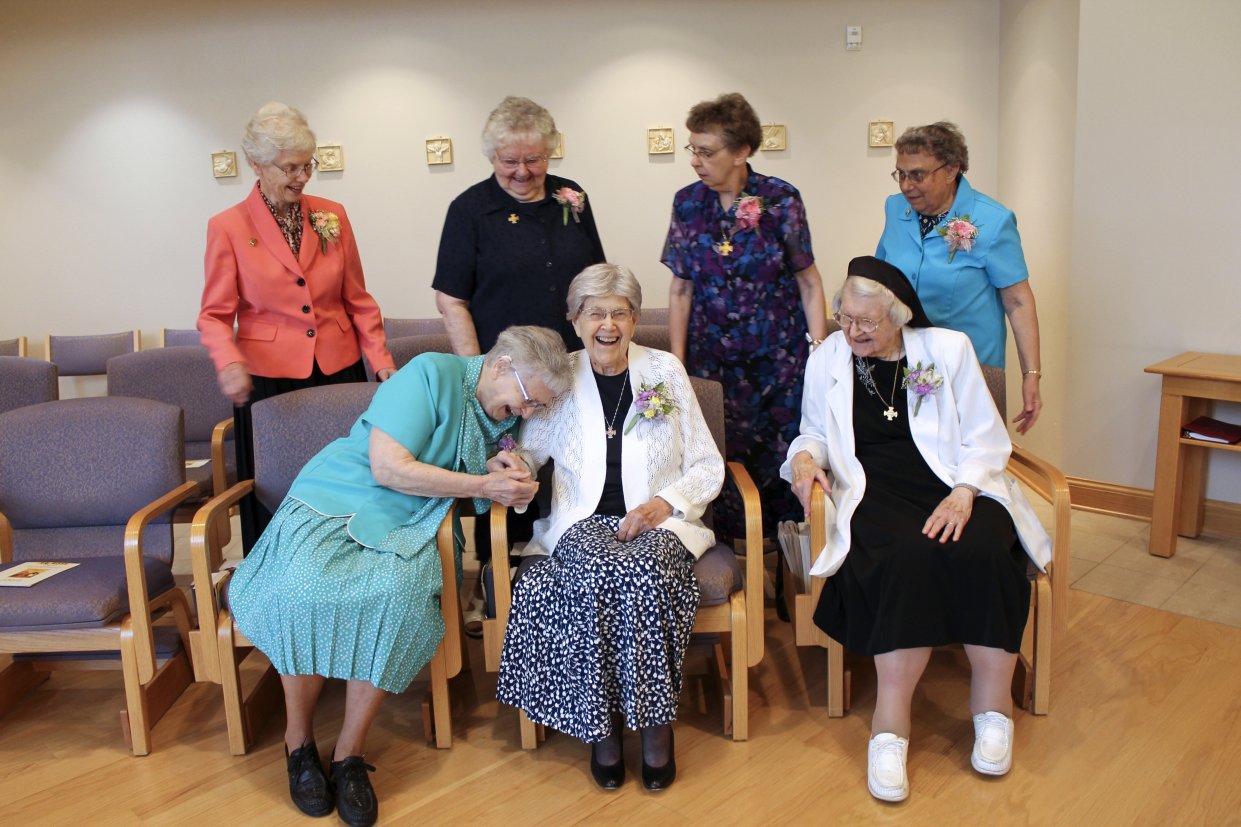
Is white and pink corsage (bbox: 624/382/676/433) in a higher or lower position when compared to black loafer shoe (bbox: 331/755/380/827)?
higher

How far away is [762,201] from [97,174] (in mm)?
4462

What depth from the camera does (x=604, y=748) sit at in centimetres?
246

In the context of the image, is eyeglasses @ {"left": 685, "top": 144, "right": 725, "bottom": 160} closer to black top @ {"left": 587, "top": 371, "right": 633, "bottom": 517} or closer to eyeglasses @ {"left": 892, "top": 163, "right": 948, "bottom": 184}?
eyeglasses @ {"left": 892, "top": 163, "right": 948, "bottom": 184}

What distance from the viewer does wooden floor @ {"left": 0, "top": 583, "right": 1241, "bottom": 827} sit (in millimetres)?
2352

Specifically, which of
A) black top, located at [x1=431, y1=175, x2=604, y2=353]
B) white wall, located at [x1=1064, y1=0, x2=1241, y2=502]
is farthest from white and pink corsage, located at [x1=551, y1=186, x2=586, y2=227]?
white wall, located at [x1=1064, y1=0, x2=1241, y2=502]

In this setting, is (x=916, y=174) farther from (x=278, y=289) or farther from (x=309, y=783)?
(x=309, y=783)

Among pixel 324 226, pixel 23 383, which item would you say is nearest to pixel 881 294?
pixel 324 226

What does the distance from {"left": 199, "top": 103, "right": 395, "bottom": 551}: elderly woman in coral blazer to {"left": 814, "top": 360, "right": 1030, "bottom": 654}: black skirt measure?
158 centimetres

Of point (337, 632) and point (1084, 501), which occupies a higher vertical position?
point (337, 632)

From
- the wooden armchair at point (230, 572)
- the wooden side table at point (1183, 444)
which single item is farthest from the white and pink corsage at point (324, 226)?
the wooden side table at point (1183, 444)

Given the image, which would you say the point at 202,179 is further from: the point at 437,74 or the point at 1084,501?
the point at 1084,501

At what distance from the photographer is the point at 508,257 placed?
3.04 metres

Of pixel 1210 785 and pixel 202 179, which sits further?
pixel 202 179

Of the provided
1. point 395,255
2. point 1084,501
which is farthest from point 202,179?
point 1084,501
